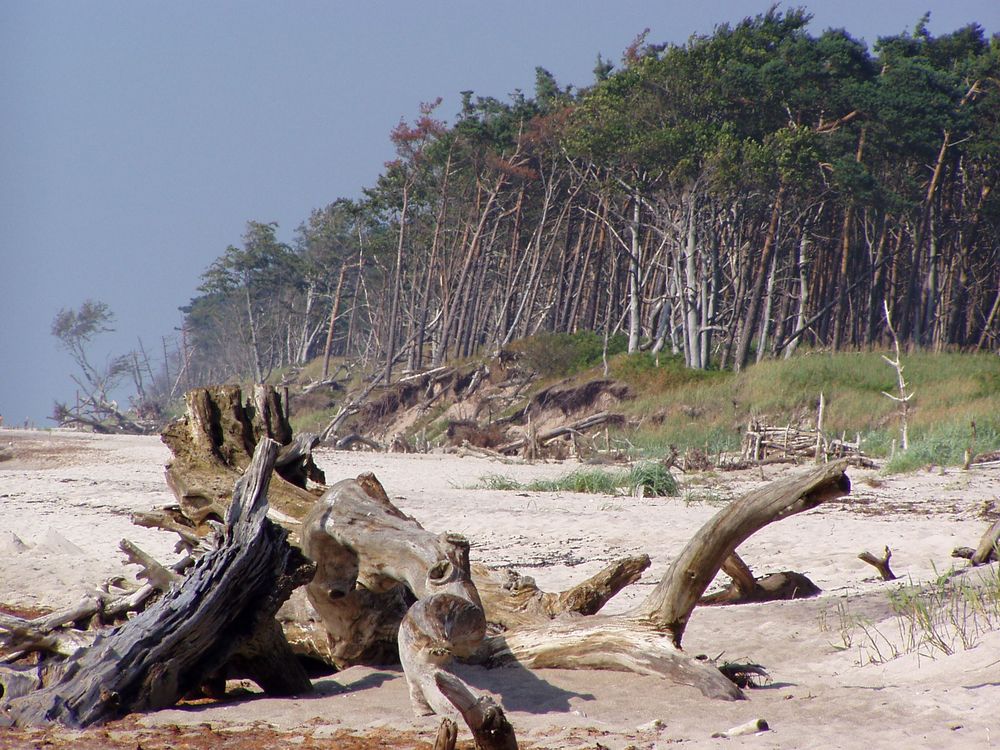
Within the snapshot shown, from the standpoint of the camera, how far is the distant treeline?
32906 millimetres

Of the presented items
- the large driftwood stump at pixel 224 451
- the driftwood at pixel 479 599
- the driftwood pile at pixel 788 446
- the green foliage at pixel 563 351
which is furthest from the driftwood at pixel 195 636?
the green foliage at pixel 563 351

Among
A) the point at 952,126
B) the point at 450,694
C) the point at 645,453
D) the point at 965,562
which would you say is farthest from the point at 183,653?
the point at 952,126

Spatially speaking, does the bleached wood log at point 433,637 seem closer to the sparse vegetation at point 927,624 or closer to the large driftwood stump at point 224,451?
the large driftwood stump at point 224,451

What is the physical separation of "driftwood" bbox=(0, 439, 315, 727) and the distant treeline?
27.3 metres

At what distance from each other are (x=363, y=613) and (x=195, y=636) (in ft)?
3.46

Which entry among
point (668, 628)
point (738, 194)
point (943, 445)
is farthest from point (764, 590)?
point (738, 194)

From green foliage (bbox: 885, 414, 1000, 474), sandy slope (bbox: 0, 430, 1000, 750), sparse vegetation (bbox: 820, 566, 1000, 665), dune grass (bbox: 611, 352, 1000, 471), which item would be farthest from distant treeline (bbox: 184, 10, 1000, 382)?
sparse vegetation (bbox: 820, 566, 1000, 665)

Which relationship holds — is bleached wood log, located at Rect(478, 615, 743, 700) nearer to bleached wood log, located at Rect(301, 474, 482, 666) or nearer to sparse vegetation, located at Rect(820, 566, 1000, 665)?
bleached wood log, located at Rect(301, 474, 482, 666)

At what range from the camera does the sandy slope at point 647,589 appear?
4.58m

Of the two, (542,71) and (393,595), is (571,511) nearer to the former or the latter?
(393,595)

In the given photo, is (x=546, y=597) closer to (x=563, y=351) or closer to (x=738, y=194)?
(x=563, y=351)

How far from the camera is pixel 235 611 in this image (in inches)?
206

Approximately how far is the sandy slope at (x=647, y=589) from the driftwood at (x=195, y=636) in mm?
200

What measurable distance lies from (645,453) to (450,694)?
55.7 feet
